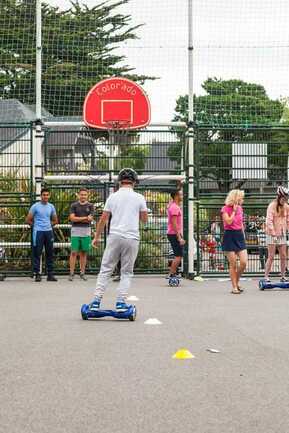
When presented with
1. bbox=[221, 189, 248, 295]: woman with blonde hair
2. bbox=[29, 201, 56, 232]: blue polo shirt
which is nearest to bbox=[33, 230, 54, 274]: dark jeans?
bbox=[29, 201, 56, 232]: blue polo shirt

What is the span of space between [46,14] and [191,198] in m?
5.62

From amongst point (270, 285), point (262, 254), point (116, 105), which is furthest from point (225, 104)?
point (270, 285)

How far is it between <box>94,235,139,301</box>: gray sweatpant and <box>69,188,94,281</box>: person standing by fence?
23.0 feet

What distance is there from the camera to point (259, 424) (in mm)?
5617

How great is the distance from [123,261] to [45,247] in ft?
24.1

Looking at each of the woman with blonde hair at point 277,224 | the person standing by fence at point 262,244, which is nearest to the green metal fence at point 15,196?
the person standing by fence at point 262,244

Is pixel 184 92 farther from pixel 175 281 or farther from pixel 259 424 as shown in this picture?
pixel 259 424

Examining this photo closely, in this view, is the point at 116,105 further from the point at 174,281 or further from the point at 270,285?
the point at 270,285

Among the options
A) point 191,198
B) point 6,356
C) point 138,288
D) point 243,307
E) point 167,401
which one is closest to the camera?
point 167,401

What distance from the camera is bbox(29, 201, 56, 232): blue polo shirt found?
717 inches

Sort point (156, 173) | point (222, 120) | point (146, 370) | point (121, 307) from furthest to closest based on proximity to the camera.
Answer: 1. point (222, 120)
2. point (156, 173)
3. point (121, 307)
4. point (146, 370)

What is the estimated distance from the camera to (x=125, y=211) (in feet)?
36.7

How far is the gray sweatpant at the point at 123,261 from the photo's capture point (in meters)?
11.2

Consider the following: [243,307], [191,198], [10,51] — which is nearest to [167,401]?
[243,307]
